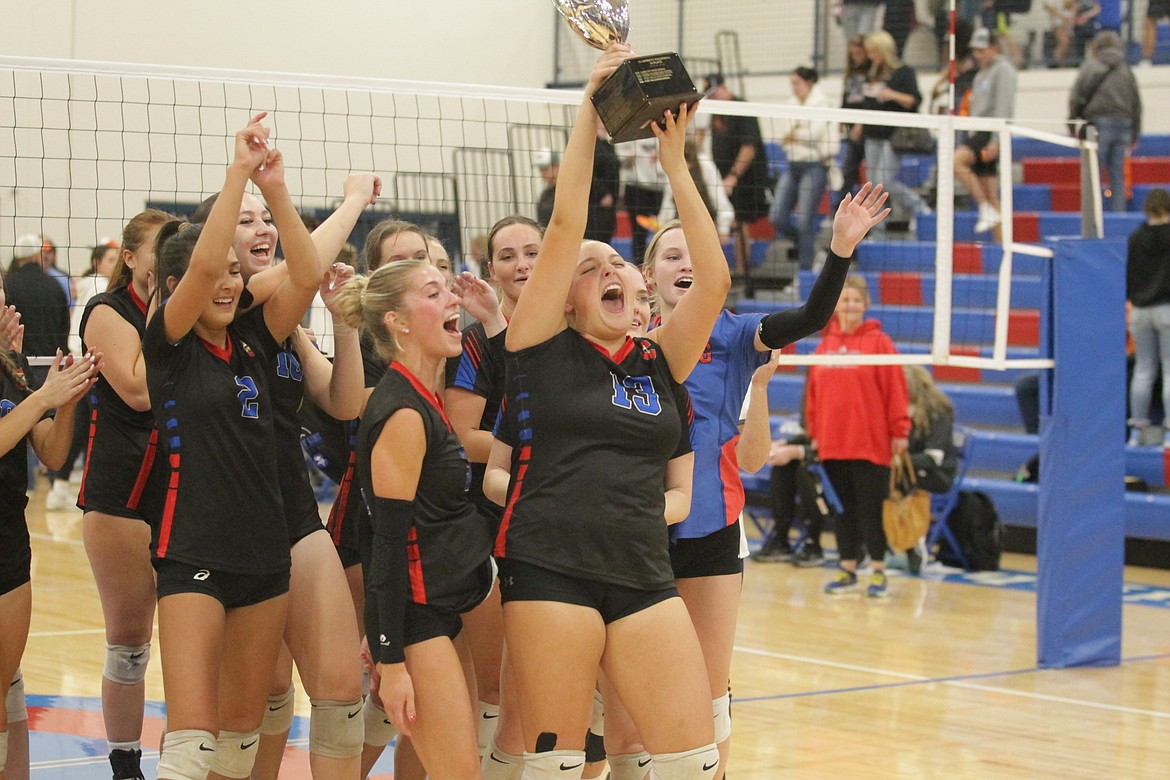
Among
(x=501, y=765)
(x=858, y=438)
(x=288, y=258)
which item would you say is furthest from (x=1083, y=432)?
(x=288, y=258)

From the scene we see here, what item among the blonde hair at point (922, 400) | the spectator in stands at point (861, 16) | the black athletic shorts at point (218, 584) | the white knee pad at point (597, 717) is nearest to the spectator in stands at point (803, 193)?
the spectator in stands at point (861, 16)

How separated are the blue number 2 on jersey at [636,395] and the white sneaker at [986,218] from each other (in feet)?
32.9

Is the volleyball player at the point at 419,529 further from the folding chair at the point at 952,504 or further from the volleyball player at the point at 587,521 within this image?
the folding chair at the point at 952,504

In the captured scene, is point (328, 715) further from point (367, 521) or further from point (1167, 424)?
point (1167, 424)

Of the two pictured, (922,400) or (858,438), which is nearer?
(858,438)

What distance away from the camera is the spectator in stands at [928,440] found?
1009 cm

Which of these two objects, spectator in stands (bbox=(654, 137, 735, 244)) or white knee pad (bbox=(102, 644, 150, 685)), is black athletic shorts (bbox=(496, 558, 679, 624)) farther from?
spectator in stands (bbox=(654, 137, 735, 244))

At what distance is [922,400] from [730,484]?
6449mm

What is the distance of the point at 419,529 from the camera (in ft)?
11.6

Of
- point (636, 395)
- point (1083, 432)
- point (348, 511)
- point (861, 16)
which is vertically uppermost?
point (861, 16)

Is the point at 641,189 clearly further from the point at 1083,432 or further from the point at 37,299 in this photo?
the point at 1083,432

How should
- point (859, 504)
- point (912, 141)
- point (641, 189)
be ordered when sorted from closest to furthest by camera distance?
1. point (859, 504)
2. point (641, 189)
3. point (912, 141)

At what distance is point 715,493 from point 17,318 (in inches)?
83.4

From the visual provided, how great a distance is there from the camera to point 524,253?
14.2ft
